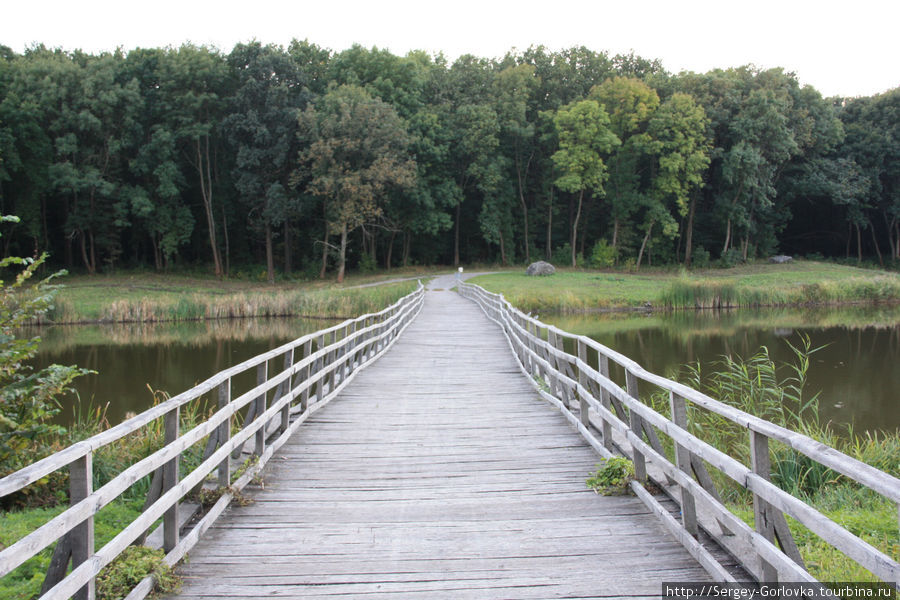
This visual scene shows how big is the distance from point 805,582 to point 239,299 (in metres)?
29.1

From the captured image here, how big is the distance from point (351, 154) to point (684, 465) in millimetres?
41382

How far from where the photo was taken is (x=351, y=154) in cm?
4338

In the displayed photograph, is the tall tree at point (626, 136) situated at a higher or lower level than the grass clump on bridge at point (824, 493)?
higher

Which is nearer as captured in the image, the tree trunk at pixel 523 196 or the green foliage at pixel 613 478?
the green foliage at pixel 613 478

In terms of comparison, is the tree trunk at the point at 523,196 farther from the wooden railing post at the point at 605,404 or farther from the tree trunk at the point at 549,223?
the wooden railing post at the point at 605,404

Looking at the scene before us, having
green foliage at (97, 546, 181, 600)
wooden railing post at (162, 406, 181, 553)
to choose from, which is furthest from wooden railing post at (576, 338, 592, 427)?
green foliage at (97, 546, 181, 600)

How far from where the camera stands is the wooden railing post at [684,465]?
3893 mm

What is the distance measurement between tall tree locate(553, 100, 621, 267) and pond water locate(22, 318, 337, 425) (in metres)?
28.2

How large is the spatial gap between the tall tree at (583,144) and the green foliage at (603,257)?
175 cm

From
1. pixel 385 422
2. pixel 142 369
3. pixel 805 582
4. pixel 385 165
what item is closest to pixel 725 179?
pixel 385 165

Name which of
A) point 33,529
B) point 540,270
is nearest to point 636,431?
point 33,529

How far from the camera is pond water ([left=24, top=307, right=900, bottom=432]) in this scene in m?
13.5

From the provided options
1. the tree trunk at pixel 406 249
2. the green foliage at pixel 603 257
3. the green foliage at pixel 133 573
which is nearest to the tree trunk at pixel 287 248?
the tree trunk at pixel 406 249

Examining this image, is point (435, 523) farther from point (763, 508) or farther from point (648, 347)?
point (648, 347)
